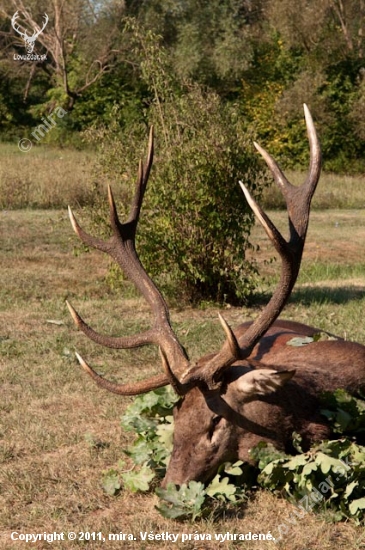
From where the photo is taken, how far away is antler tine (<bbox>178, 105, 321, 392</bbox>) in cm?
399

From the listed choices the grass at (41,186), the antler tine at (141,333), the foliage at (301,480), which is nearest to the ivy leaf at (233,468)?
the foliage at (301,480)

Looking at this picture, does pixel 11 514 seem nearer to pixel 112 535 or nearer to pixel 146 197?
pixel 112 535

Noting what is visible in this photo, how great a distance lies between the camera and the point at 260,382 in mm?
3895

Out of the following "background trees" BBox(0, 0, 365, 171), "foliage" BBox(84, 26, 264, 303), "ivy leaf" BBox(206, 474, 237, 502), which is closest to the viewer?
"ivy leaf" BBox(206, 474, 237, 502)

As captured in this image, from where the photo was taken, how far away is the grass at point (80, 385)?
159 inches

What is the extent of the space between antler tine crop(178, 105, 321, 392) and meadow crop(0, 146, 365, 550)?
657mm

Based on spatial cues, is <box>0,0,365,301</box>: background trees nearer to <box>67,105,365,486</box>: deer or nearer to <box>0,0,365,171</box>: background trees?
<box>0,0,365,171</box>: background trees

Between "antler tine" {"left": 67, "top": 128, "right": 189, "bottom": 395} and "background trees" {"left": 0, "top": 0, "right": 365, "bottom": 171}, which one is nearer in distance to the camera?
"antler tine" {"left": 67, "top": 128, "right": 189, "bottom": 395}

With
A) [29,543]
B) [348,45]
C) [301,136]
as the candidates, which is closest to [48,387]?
[29,543]

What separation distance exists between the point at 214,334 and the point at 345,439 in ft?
12.2

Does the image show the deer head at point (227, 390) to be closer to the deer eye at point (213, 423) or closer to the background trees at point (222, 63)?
the deer eye at point (213, 423)

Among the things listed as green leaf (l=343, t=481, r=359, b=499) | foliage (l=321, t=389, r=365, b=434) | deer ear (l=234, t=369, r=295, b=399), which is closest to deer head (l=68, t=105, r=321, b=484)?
deer ear (l=234, t=369, r=295, b=399)

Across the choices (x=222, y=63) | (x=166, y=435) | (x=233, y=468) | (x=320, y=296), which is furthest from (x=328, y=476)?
(x=222, y=63)

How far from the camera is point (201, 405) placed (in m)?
4.05
